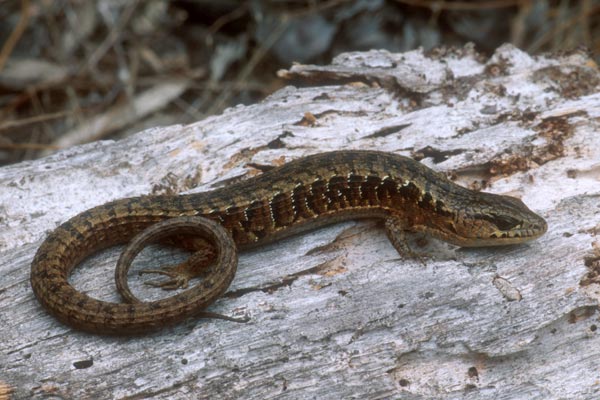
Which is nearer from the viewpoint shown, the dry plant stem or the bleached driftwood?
the bleached driftwood

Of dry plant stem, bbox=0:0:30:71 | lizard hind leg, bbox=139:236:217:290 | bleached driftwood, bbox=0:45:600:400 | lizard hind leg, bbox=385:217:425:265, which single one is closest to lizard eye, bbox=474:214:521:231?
bleached driftwood, bbox=0:45:600:400

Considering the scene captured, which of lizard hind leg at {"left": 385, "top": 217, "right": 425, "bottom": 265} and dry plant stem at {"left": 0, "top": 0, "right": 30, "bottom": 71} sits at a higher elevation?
dry plant stem at {"left": 0, "top": 0, "right": 30, "bottom": 71}

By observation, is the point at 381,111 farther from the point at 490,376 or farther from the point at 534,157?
the point at 490,376

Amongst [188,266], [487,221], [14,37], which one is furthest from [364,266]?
[14,37]

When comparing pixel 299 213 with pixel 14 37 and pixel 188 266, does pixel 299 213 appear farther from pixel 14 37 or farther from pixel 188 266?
pixel 14 37

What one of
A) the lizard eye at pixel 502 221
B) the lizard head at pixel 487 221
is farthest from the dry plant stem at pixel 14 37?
the lizard eye at pixel 502 221

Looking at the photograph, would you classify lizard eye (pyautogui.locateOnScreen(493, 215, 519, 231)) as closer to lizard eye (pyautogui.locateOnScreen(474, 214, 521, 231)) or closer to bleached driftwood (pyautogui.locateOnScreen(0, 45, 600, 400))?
lizard eye (pyautogui.locateOnScreen(474, 214, 521, 231))
